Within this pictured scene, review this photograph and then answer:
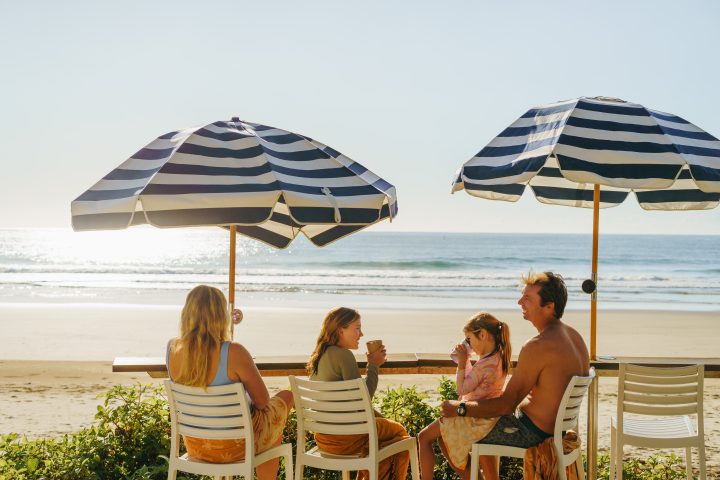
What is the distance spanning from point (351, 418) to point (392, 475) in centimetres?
52

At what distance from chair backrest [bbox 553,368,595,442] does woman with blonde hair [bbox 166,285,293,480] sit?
1.39 m

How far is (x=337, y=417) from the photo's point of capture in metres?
3.51

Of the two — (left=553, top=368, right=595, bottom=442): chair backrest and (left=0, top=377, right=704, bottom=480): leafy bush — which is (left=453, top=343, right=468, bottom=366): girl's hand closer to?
(left=553, top=368, right=595, bottom=442): chair backrest

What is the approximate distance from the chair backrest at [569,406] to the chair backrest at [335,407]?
85cm

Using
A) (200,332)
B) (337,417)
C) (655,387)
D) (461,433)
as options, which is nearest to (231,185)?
(200,332)

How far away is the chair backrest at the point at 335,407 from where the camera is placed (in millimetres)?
3451

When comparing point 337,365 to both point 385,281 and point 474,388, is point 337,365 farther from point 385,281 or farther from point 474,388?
point 385,281

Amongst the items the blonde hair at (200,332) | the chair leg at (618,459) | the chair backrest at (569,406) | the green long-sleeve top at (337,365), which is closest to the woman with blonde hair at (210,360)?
the blonde hair at (200,332)

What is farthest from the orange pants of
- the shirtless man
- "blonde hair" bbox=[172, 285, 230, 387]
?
"blonde hair" bbox=[172, 285, 230, 387]

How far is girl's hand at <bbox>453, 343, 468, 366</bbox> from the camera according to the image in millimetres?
3748

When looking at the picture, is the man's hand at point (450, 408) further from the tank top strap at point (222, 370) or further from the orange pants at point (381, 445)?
the tank top strap at point (222, 370)

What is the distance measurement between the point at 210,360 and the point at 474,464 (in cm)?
135

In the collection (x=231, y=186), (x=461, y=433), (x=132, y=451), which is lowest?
(x=132, y=451)

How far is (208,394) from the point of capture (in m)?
3.35
